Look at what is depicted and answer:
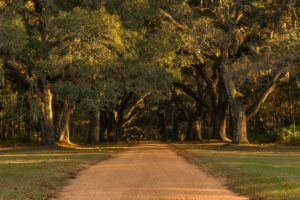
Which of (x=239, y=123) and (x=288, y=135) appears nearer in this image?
(x=239, y=123)

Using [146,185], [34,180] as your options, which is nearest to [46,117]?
[34,180]

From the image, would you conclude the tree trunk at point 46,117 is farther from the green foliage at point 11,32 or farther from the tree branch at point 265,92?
the tree branch at point 265,92

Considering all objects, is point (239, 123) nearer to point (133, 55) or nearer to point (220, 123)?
point (220, 123)

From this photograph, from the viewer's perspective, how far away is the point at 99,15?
32.2 m

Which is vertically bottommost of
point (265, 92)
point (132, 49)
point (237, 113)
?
point (237, 113)

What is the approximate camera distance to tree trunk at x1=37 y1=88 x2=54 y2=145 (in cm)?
3966

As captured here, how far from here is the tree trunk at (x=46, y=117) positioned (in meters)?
39.7

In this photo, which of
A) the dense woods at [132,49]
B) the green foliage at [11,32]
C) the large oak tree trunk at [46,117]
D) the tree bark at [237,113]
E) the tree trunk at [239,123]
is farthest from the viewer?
the tree trunk at [239,123]

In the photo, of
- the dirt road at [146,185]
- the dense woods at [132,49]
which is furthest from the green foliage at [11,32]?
the dirt road at [146,185]

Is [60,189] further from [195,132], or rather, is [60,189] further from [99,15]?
[195,132]

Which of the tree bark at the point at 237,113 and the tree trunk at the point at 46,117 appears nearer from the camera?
the tree trunk at the point at 46,117

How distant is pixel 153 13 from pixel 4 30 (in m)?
10.9

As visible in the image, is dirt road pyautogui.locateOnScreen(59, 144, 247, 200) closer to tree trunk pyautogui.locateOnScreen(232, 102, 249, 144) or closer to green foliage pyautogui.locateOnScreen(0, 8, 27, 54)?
green foliage pyautogui.locateOnScreen(0, 8, 27, 54)

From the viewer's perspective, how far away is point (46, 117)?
132ft
